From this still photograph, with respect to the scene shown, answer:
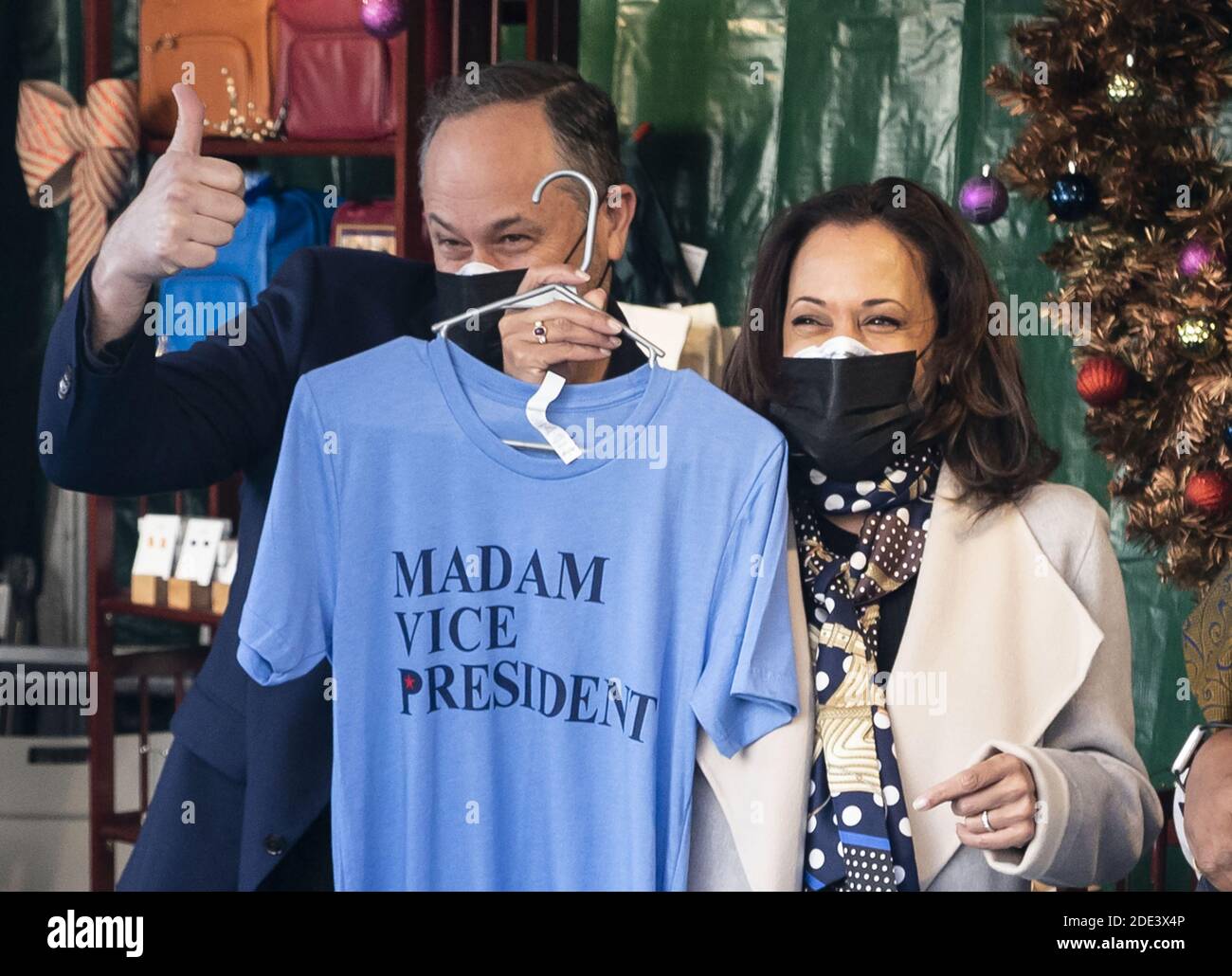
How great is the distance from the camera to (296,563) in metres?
1.59

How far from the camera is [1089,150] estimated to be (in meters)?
1.78

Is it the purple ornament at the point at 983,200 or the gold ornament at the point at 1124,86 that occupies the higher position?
the gold ornament at the point at 1124,86

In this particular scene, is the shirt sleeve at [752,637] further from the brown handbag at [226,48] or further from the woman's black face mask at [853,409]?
the brown handbag at [226,48]

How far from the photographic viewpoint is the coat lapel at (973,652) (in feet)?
5.29

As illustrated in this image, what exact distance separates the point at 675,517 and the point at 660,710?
230 mm

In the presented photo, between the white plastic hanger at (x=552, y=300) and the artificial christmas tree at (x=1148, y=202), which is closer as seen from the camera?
the white plastic hanger at (x=552, y=300)

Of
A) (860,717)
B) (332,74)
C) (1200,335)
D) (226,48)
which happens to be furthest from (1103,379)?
(226,48)

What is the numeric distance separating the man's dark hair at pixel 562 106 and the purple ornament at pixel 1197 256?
74cm

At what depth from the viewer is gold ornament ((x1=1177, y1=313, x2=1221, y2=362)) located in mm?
1736

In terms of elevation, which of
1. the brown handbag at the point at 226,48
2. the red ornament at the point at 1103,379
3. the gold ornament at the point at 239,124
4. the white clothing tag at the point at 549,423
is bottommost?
the white clothing tag at the point at 549,423

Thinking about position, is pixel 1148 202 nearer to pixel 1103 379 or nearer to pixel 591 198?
pixel 1103 379

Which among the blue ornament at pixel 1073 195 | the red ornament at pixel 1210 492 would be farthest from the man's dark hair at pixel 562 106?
the red ornament at pixel 1210 492

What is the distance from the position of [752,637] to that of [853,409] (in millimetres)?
309
